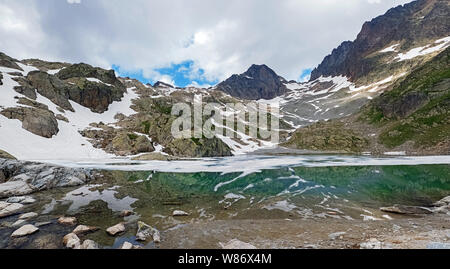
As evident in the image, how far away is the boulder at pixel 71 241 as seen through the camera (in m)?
11.3

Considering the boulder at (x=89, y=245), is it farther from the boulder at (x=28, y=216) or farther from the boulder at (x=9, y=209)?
A: the boulder at (x=9, y=209)

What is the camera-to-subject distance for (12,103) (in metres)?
75.1

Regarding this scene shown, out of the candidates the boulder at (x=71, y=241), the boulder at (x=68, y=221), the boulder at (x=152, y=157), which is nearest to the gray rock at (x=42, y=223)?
the boulder at (x=68, y=221)

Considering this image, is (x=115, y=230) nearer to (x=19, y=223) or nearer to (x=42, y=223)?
(x=42, y=223)

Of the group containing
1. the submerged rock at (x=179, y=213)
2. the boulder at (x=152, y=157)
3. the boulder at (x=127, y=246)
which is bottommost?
the submerged rock at (x=179, y=213)

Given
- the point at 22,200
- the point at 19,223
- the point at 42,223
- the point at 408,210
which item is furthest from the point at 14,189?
the point at 408,210

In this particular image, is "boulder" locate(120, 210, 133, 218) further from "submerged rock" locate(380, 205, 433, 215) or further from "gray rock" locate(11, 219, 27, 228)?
"submerged rock" locate(380, 205, 433, 215)

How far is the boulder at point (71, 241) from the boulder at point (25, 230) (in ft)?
9.67

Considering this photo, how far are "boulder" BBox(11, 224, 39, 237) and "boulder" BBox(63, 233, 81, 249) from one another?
295cm

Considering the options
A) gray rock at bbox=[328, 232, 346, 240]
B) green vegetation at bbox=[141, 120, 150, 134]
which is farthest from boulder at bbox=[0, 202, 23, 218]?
green vegetation at bbox=[141, 120, 150, 134]

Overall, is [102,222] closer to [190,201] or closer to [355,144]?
[190,201]

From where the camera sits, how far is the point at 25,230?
13109 millimetres
